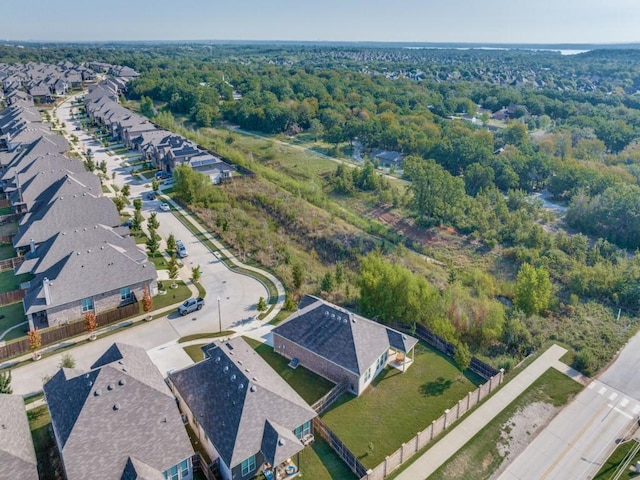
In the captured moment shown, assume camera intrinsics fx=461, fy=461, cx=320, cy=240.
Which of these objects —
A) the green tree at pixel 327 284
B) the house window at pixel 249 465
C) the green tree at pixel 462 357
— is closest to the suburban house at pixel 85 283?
the green tree at pixel 327 284

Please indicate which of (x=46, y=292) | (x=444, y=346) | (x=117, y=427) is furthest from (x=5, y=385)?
(x=444, y=346)

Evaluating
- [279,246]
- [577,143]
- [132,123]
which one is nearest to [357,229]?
[279,246]

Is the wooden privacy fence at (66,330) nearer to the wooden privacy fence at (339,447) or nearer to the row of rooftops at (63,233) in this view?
the row of rooftops at (63,233)

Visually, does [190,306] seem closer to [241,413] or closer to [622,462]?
[241,413]

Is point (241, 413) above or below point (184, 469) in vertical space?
above

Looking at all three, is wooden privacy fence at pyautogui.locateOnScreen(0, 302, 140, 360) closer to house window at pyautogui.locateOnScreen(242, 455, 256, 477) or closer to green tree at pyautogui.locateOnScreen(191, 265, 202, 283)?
green tree at pyautogui.locateOnScreen(191, 265, 202, 283)

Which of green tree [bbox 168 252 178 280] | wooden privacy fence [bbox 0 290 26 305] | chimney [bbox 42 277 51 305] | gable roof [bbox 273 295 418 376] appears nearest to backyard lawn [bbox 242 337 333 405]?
gable roof [bbox 273 295 418 376]
